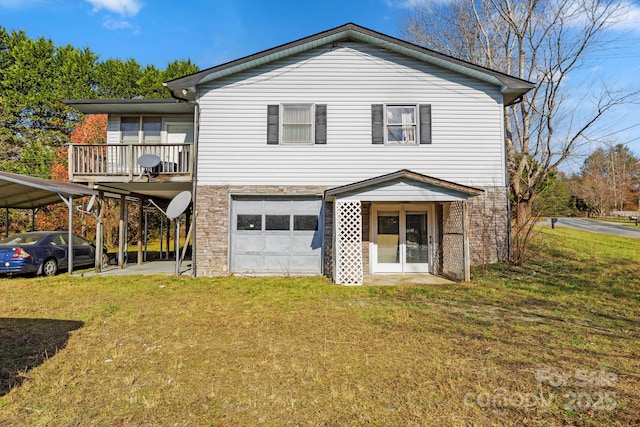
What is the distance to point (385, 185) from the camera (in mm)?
8695

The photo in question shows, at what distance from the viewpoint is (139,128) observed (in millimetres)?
11539

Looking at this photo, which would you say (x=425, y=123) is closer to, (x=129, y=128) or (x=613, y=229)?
(x=129, y=128)

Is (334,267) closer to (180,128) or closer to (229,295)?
(229,295)

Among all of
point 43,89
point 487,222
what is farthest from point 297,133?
point 43,89

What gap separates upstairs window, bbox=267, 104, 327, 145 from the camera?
10.1m

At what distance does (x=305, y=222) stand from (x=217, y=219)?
104 inches

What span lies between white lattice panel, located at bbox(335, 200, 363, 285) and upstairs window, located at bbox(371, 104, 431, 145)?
97.5 inches

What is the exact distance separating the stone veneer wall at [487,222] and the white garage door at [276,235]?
15.2 ft

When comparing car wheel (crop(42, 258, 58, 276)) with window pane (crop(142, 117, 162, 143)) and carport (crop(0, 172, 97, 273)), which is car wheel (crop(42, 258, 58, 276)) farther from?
window pane (crop(142, 117, 162, 143))

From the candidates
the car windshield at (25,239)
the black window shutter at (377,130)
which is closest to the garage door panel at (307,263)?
the black window shutter at (377,130)

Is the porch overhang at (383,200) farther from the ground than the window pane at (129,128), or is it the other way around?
the window pane at (129,128)

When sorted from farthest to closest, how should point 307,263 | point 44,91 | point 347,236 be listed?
point 44,91 < point 307,263 < point 347,236

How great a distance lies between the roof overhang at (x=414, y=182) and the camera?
8.46m

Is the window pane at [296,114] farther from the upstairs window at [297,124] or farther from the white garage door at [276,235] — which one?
the white garage door at [276,235]
